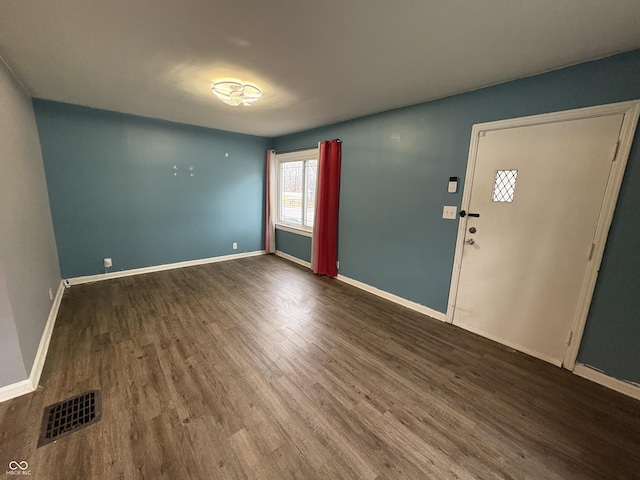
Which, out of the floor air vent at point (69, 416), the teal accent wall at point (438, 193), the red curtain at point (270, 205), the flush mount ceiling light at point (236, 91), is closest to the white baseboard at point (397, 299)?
the teal accent wall at point (438, 193)

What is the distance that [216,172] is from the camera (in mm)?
4539

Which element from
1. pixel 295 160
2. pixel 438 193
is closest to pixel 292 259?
pixel 295 160

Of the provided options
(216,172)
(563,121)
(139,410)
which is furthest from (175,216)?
(563,121)

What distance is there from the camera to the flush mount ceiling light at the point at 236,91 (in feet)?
7.80

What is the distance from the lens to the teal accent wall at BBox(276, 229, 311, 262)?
4617mm

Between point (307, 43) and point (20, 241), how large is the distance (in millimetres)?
2622

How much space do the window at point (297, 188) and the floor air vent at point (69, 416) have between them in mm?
3411

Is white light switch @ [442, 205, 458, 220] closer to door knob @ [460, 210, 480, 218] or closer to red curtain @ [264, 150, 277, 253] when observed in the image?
door knob @ [460, 210, 480, 218]

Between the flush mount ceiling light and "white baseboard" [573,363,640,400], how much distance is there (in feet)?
12.6

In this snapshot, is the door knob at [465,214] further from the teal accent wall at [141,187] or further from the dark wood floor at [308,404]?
the teal accent wall at [141,187]

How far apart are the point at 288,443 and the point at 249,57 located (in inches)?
105

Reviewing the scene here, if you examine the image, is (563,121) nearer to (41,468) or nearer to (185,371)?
(185,371)

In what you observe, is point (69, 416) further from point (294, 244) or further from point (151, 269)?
point (294, 244)

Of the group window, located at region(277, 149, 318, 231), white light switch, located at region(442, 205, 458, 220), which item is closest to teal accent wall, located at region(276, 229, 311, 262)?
window, located at region(277, 149, 318, 231)
